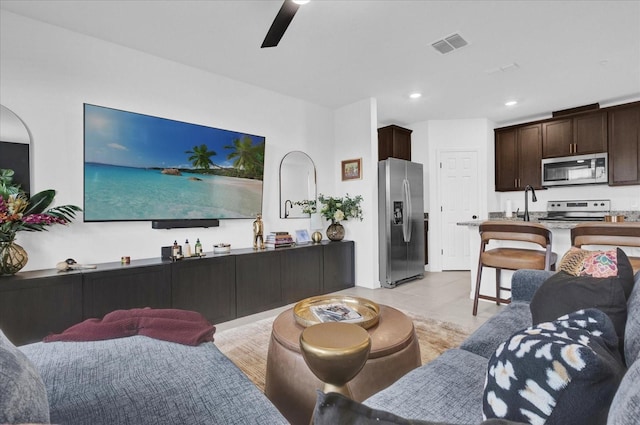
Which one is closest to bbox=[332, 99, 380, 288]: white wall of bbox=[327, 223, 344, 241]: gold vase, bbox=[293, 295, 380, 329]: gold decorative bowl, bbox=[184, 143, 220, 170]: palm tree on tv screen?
bbox=[327, 223, 344, 241]: gold vase

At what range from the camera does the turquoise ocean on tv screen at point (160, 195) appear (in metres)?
2.69

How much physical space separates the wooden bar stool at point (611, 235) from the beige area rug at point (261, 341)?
122 centimetres

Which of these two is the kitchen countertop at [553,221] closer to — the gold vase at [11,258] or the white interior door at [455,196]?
the white interior door at [455,196]

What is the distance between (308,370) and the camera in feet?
4.16

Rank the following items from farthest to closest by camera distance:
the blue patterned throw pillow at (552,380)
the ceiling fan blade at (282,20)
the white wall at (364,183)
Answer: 1. the white wall at (364,183)
2. the ceiling fan blade at (282,20)
3. the blue patterned throw pillow at (552,380)

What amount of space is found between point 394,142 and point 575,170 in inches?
110

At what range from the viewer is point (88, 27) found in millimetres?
2607

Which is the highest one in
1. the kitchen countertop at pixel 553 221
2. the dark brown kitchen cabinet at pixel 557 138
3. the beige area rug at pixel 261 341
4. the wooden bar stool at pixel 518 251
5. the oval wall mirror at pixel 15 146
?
the dark brown kitchen cabinet at pixel 557 138

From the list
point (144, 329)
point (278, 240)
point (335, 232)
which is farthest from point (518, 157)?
point (144, 329)

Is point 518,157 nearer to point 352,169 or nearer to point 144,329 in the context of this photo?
point 352,169

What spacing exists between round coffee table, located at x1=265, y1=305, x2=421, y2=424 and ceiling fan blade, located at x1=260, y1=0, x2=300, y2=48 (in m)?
1.89

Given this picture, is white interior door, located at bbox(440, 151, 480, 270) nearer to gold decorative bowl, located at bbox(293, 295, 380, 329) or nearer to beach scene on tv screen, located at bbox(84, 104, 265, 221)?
beach scene on tv screen, located at bbox(84, 104, 265, 221)

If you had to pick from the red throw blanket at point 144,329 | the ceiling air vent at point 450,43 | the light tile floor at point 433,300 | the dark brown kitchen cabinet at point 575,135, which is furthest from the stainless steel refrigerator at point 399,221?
the red throw blanket at point 144,329

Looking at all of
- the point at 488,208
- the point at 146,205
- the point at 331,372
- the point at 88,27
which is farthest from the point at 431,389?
the point at 488,208
